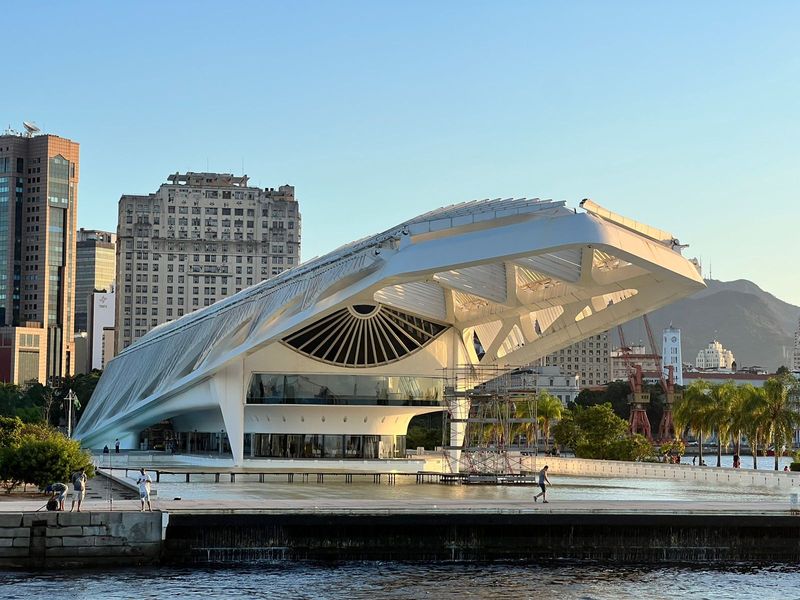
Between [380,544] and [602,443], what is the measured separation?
5683 cm

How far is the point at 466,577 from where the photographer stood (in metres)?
34.6

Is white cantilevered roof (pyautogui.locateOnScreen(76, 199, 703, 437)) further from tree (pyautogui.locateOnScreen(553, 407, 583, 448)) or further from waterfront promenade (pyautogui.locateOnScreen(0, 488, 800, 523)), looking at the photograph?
tree (pyautogui.locateOnScreen(553, 407, 583, 448))

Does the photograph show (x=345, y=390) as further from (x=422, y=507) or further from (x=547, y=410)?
(x=422, y=507)

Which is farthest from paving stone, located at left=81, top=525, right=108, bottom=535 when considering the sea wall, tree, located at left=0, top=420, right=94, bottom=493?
tree, located at left=0, top=420, right=94, bottom=493

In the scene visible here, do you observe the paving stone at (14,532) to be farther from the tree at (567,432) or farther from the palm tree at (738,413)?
the tree at (567,432)

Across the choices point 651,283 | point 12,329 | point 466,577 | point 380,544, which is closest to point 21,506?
point 380,544

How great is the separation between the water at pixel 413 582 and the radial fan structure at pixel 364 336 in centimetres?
4126

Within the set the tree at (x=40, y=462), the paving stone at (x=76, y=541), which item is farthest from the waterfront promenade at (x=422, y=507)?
the tree at (x=40, y=462)

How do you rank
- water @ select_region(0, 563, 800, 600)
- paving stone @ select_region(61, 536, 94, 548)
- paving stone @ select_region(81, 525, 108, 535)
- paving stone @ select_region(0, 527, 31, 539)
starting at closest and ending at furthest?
water @ select_region(0, 563, 800, 600)
paving stone @ select_region(0, 527, 31, 539)
paving stone @ select_region(61, 536, 94, 548)
paving stone @ select_region(81, 525, 108, 535)

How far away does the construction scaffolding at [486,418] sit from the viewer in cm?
6612

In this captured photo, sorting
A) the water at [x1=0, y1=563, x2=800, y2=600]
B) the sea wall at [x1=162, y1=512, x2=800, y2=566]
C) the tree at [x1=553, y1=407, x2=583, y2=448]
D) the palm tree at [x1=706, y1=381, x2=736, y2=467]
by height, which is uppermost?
the palm tree at [x1=706, y1=381, x2=736, y2=467]

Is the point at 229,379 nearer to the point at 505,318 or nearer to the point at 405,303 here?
the point at 405,303

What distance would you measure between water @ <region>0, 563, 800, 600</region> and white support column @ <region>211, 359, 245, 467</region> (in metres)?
42.4

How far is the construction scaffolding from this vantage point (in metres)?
66.1
